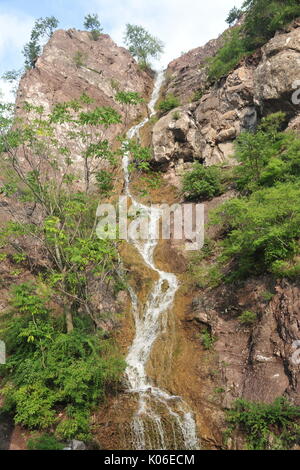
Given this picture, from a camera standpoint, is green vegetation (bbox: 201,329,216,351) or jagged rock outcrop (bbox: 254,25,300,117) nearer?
green vegetation (bbox: 201,329,216,351)

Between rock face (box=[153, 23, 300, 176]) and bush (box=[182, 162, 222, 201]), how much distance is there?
163 cm

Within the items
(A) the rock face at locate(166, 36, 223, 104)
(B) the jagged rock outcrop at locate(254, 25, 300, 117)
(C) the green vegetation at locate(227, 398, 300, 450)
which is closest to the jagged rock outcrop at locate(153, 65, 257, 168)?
(B) the jagged rock outcrop at locate(254, 25, 300, 117)

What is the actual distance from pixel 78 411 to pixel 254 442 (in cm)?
451

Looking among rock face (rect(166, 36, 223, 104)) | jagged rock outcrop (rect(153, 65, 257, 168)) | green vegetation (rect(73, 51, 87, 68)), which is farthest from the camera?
green vegetation (rect(73, 51, 87, 68))

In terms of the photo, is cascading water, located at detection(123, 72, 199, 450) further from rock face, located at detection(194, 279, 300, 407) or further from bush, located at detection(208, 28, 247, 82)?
bush, located at detection(208, 28, 247, 82)

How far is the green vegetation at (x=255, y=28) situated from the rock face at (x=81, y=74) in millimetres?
9190

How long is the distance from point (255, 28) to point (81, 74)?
1682 centimetres

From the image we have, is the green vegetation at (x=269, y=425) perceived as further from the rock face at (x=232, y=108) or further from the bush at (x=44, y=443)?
the rock face at (x=232, y=108)

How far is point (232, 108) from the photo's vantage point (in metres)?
20.3

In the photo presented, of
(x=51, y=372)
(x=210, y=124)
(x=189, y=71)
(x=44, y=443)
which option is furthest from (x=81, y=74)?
(x=44, y=443)

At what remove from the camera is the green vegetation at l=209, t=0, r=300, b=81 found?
18.6 metres

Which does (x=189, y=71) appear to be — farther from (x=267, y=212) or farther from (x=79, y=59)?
(x=267, y=212)
